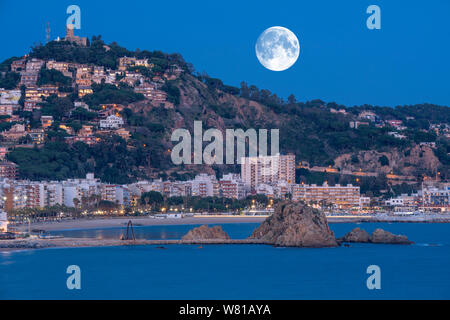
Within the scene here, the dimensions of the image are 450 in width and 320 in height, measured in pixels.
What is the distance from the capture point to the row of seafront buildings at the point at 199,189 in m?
73.5

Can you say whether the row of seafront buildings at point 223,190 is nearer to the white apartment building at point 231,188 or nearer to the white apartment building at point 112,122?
the white apartment building at point 231,188

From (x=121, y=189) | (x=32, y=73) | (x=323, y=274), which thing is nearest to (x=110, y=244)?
(x=323, y=274)

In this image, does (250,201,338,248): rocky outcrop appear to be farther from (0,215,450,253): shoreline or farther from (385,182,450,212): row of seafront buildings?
(385,182,450,212): row of seafront buildings

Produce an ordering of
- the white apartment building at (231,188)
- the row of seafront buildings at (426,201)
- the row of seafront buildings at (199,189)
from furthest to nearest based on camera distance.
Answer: the white apartment building at (231,188), the row of seafront buildings at (426,201), the row of seafront buildings at (199,189)

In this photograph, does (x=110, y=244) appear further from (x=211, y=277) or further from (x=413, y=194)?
(x=413, y=194)

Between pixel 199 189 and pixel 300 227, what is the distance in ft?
151

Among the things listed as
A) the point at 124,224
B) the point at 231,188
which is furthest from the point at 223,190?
→ the point at 124,224

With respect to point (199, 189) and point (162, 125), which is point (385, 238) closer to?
point (199, 189)

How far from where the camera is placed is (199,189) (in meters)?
89.4

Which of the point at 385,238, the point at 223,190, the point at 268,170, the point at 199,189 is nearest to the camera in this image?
the point at 385,238

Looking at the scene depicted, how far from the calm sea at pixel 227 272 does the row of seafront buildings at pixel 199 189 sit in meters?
27.2

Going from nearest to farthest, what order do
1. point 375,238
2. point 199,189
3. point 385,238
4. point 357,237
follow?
1. point 357,237
2. point 375,238
3. point 385,238
4. point 199,189

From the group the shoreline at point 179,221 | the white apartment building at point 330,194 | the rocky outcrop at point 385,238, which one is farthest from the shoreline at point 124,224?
the white apartment building at point 330,194
